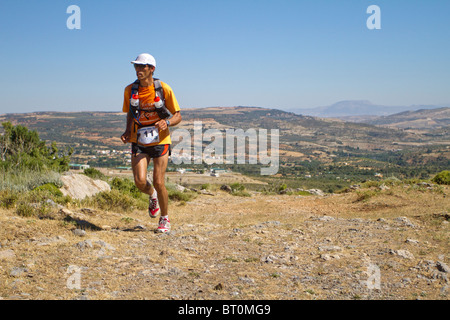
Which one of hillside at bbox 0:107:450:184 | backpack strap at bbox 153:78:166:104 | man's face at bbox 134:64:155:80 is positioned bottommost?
hillside at bbox 0:107:450:184

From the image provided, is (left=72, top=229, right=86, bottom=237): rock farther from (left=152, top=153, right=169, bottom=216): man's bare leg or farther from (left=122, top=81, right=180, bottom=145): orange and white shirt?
(left=122, top=81, right=180, bottom=145): orange and white shirt

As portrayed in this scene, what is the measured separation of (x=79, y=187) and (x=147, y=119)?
15.1ft

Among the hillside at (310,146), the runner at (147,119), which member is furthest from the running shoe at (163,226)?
the hillside at (310,146)

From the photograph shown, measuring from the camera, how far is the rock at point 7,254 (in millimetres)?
3939

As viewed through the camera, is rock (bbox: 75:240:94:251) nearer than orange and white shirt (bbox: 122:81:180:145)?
Yes

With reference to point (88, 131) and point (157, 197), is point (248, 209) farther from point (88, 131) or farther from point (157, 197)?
point (88, 131)

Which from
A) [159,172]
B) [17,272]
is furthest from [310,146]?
[17,272]

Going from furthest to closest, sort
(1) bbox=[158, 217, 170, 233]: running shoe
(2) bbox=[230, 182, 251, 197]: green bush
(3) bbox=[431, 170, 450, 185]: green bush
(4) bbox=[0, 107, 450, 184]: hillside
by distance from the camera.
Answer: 1. (4) bbox=[0, 107, 450, 184]: hillside
2. (2) bbox=[230, 182, 251, 197]: green bush
3. (3) bbox=[431, 170, 450, 185]: green bush
4. (1) bbox=[158, 217, 170, 233]: running shoe

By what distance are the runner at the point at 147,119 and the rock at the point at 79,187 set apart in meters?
3.58

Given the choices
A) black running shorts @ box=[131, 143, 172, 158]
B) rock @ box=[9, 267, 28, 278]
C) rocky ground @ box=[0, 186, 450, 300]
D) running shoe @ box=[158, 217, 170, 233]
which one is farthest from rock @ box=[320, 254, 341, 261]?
rock @ box=[9, 267, 28, 278]

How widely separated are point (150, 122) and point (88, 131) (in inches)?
3242

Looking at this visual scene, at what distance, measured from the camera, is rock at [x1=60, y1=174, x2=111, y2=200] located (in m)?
8.61

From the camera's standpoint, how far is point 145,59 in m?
5.11

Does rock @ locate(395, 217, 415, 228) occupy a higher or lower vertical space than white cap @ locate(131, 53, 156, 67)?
lower
